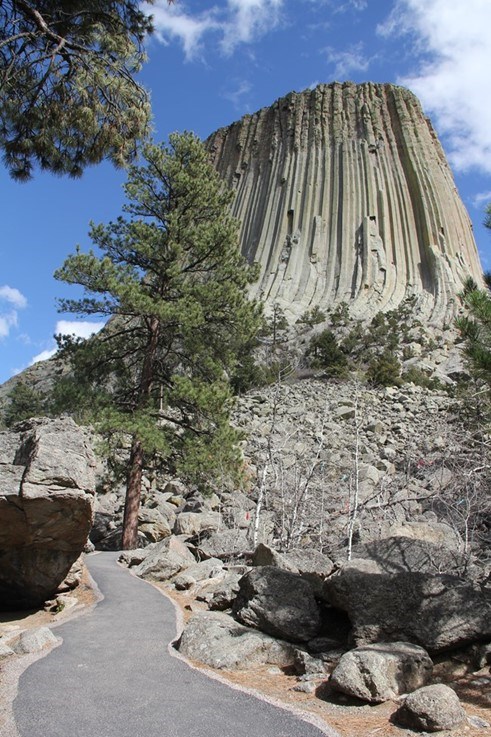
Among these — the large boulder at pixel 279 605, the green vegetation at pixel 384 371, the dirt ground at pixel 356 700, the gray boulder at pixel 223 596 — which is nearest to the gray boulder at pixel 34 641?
the dirt ground at pixel 356 700

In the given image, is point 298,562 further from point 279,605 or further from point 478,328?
point 478,328

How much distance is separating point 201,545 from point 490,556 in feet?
20.1

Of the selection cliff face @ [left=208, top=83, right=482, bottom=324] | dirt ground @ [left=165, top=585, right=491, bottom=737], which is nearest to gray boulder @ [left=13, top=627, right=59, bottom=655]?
dirt ground @ [left=165, top=585, right=491, bottom=737]

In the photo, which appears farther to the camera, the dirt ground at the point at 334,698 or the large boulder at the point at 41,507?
the large boulder at the point at 41,507

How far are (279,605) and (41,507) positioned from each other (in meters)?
3.17

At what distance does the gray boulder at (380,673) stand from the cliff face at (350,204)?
139ft

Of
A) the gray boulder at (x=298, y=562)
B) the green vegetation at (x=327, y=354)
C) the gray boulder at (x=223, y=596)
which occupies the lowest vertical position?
the gray boulder at (x=223, y=596)

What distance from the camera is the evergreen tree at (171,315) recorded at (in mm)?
13164

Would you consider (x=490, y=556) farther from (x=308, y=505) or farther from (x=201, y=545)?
(x=201, y=545)

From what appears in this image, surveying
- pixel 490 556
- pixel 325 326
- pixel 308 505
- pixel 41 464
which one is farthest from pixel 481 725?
pixel 325 326

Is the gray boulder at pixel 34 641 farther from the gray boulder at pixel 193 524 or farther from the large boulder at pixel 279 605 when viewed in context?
the gray boulder at pixel 193 524

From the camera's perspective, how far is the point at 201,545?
39.3 feet

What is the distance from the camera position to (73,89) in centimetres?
705

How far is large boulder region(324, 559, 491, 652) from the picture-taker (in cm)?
552
